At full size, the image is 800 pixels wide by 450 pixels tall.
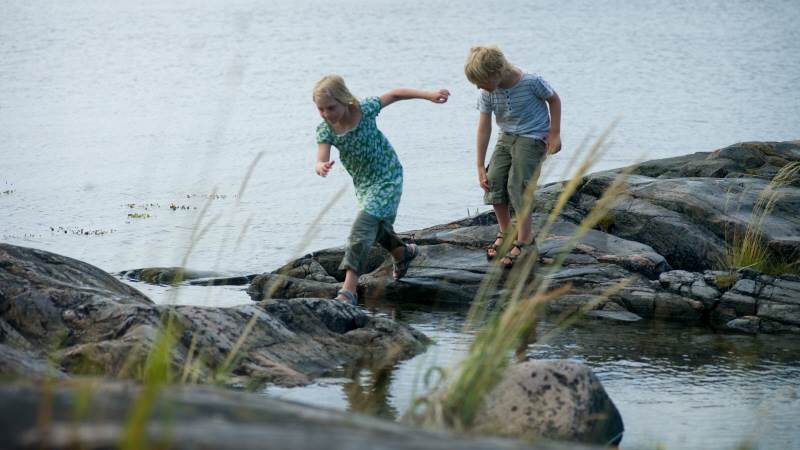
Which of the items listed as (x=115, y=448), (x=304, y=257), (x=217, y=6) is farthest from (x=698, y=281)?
(x=217, y=6)

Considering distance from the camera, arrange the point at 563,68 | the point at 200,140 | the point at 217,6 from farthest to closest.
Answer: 1. the point at 217,6
2. the point at 563,68
3. the point at 200,140

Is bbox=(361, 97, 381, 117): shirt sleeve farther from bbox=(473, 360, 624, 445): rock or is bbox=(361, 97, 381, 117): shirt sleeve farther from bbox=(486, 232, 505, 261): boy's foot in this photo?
bbox=(473, 360, 624, 445): rock

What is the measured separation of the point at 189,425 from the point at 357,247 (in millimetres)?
7078

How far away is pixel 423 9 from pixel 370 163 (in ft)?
176

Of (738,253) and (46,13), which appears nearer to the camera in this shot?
(738,253)

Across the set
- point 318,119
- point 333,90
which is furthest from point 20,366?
point 318,119

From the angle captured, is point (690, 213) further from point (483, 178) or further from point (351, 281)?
point (351, 281)

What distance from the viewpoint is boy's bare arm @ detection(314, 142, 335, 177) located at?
8840 millimetres

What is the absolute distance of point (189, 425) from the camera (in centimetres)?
294

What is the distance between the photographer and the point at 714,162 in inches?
559

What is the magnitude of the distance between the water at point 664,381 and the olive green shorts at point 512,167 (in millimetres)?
1341

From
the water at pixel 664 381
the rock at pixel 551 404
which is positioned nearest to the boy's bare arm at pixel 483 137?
the water at pixel 664 381

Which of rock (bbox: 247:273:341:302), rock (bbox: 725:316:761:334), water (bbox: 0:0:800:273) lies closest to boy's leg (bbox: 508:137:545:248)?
rock (bbox: 247:273:341:302)

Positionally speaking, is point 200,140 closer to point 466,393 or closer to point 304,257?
point 304,257
